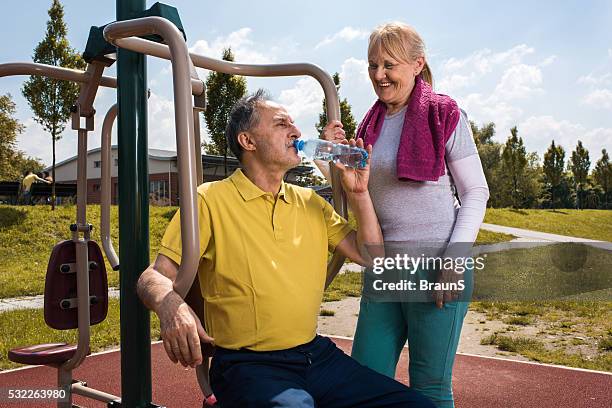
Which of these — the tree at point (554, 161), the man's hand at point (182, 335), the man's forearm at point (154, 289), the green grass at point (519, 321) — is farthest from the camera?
the tree at point (554, 161)

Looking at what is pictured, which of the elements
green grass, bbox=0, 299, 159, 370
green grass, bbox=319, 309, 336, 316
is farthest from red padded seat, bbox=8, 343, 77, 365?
green grass, bbox=319, 309, 336, 316

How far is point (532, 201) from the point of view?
37.5m

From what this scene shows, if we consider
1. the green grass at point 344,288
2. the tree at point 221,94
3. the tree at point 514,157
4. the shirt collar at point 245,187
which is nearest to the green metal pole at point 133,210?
the shirt collar at point 245,187

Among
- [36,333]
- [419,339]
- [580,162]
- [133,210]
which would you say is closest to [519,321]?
[36,333]

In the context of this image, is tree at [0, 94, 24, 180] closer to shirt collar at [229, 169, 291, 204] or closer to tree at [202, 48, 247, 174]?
tree at [202, 48, 247, 174]

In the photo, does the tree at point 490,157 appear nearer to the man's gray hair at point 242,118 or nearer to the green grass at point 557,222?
the green grass at point 557,222

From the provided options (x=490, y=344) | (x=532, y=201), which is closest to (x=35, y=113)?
(x=490, y=344)

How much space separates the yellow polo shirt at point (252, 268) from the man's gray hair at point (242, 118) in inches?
4.0

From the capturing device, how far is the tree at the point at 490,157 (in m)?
36.2

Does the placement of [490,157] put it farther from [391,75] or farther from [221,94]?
[391,75]

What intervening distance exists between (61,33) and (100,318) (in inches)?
413

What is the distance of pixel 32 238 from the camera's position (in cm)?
1024

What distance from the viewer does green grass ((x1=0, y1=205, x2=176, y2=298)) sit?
26.9 feet

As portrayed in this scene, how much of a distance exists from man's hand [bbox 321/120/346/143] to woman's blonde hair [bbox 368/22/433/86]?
28 centimetres
